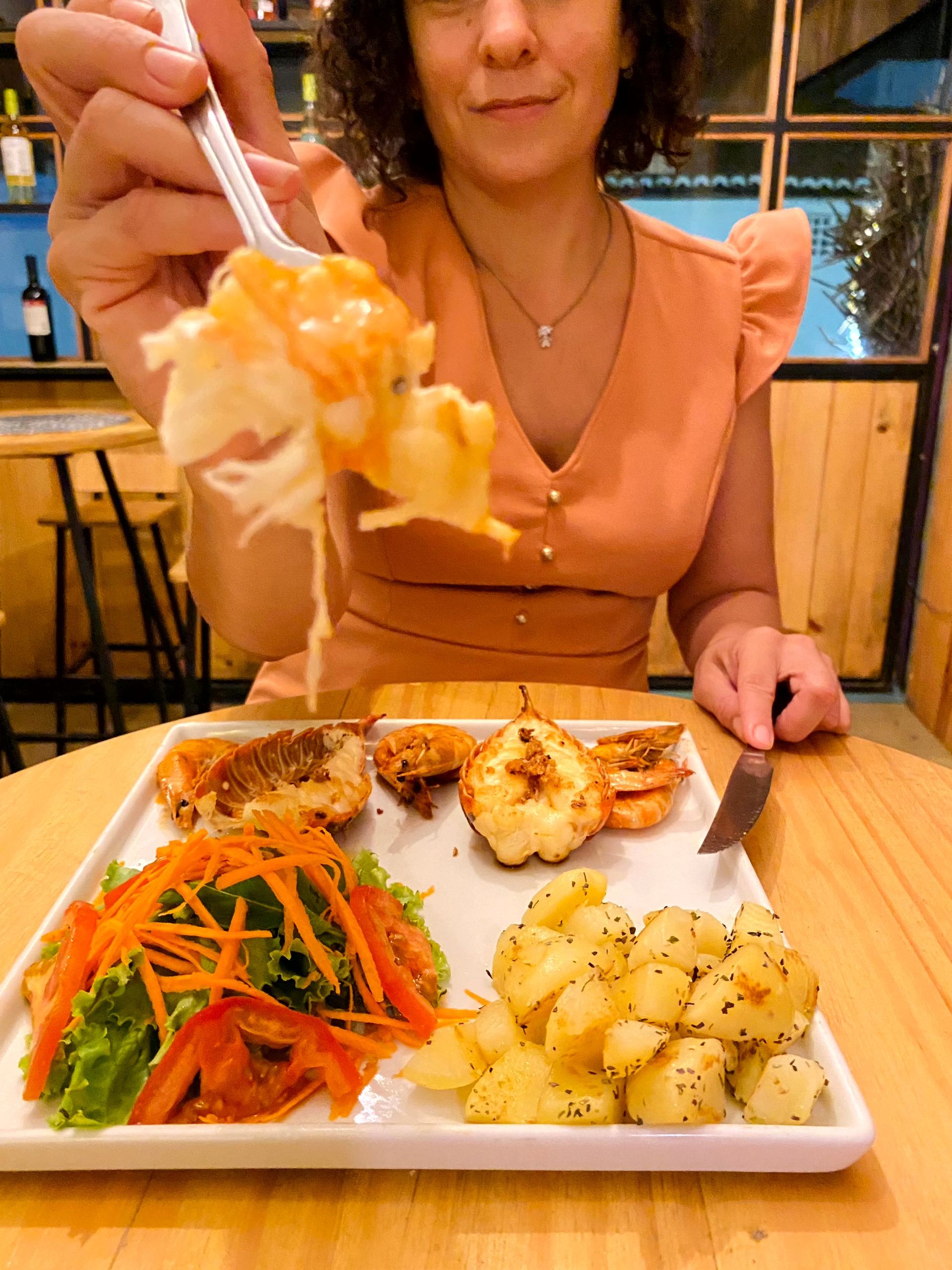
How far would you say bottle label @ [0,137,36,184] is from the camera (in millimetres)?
3365

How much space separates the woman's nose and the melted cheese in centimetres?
74

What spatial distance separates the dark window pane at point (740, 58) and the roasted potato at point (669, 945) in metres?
3.16

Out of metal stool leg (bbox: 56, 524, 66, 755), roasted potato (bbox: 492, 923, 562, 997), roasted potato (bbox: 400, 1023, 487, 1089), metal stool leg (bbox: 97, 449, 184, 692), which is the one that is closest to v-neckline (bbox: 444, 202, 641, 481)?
roasted potato (bbox: 492, 923, 562, 997)

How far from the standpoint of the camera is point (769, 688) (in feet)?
4.00

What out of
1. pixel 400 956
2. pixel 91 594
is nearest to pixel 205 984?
pixel 400 956

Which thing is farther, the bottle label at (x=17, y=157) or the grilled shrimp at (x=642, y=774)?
the bottle label at (x=17, y=157)

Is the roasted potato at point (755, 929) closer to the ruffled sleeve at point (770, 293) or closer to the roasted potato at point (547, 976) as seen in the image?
the roasted potato at point (547, 976)

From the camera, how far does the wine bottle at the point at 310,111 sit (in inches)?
74.0

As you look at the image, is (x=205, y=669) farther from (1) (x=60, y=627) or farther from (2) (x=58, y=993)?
(2) (x=58, y=993)

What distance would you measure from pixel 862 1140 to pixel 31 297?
3.85 meters

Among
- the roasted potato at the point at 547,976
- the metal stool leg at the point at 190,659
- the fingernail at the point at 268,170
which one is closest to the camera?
the roasted potato at the point at 547,976

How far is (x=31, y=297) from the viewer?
3.53 m

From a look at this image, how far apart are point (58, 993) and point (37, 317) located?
3.51 metres

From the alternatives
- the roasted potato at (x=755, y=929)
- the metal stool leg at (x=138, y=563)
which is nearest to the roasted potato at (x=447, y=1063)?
the roasted potato at (x=755, y=929)
